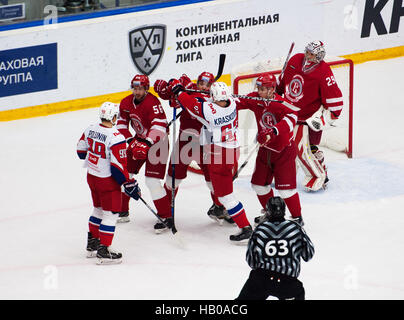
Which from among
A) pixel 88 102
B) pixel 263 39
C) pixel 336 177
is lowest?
pixel 336 177

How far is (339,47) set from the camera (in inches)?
396

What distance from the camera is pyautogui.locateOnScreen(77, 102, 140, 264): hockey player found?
5727mm

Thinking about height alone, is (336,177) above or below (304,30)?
below

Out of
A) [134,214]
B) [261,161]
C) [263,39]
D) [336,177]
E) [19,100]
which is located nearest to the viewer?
[261,161]

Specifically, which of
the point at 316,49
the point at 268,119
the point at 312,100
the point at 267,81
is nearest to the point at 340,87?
the point at 312,100

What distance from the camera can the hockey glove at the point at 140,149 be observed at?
6.14 meters

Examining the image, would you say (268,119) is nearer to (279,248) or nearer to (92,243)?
(92,243)

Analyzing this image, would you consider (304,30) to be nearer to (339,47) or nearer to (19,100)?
(339,47)

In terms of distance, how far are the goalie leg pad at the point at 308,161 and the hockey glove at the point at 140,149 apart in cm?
145

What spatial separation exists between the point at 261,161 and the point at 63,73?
2.94 metres

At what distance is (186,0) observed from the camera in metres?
9.10

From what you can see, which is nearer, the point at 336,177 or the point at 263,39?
the point at 336,177
